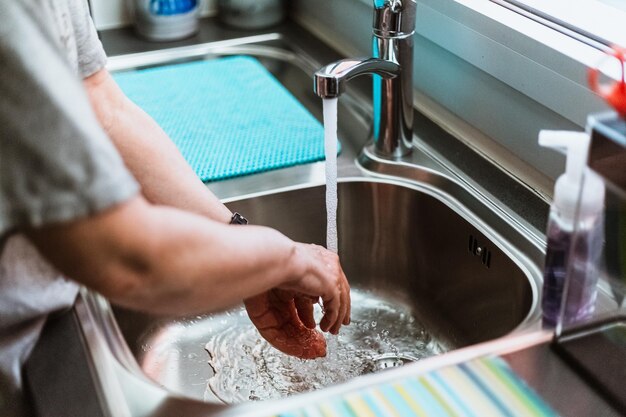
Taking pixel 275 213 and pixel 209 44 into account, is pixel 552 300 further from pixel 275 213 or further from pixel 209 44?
pixel 209 44

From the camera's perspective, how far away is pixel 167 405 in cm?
69

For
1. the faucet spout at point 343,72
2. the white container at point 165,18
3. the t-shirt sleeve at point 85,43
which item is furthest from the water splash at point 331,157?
the white container at point 165,18

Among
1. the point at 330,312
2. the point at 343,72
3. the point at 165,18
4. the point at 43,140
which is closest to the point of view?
the point at 43,140

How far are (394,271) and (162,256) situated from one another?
2.16 ft

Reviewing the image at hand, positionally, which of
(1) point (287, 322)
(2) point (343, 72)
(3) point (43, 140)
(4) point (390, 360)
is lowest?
(4) point (390, 360)

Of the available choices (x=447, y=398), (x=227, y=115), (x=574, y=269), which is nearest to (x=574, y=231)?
(x=574, y=269)

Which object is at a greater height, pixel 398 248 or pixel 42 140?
pixel 42 140

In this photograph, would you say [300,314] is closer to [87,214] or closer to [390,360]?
[390,360]

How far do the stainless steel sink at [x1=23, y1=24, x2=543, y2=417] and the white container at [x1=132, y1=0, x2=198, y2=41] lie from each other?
481 mm

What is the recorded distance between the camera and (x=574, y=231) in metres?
0.69

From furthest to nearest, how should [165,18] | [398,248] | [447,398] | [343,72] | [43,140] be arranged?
1. [165,18]
2. [398,248]
3. [343,72]
4. [447,398]
5. [43,140]

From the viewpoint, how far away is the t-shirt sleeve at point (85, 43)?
2.66 ft

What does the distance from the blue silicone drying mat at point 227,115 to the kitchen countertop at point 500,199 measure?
12cm

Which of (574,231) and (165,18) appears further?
(165,18)
